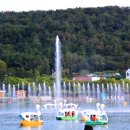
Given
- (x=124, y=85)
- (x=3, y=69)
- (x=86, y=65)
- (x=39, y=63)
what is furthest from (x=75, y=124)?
(x=86, y=65)

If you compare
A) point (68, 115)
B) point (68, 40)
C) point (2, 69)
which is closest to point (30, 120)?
point (68, 115)

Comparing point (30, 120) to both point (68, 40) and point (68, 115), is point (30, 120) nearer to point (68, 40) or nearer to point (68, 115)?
point (68, 115)

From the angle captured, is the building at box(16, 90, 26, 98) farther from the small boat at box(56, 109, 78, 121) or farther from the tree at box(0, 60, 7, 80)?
the small boat at box(56, 109, 78, 121)

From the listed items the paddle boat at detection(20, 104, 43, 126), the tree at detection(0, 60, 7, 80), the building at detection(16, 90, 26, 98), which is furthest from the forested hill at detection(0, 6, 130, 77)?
the paddle boat at detection(20, 104, 43, 126)

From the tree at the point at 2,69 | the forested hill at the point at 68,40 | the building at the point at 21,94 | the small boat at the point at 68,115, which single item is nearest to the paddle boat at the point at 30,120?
the small boat at the point at 68,115

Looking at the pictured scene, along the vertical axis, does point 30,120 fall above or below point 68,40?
below

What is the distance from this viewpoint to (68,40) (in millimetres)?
158000

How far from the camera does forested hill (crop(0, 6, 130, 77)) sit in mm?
135125

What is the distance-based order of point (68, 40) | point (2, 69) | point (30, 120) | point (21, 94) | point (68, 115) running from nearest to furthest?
point (30, 120) → point (68, 115) → point (21, 94) → point (2, 69) → point (68, 40)

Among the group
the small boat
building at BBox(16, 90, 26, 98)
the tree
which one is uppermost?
the small boat

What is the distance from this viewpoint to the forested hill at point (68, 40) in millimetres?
135125

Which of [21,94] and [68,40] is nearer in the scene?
[21,94]

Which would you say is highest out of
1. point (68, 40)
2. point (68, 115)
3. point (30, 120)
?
point (68, 40)

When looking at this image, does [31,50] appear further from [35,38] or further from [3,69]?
[3,69]
